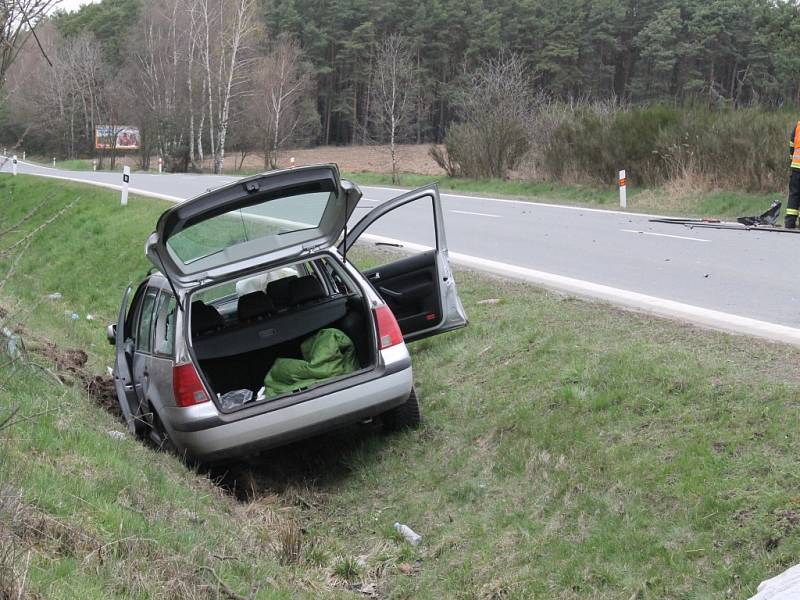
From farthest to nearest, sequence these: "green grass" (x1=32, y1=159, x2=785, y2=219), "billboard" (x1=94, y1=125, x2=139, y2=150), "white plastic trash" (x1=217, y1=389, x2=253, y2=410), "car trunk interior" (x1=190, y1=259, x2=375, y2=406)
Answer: "billboard" (x1=94, y1=125, x2=139, y2=150)
"green grass" (x1=32, y1=159, x2=785, y2=219)
"car trunk interior" (x1=190, y1=259, x2=375, y2=406)
"white plastic trash" (x1=217, y1=389, x2=253, y2=410)

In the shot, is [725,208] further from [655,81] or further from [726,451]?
[655,81]

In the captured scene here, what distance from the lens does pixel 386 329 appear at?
6.50m

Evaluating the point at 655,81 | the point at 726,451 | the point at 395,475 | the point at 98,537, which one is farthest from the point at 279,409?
the point at 655,81

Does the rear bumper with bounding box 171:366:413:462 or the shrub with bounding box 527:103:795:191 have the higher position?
the shrub with bounding box 527:103:795:191

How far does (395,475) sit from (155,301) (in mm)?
2581

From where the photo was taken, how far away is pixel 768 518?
430 centimetres

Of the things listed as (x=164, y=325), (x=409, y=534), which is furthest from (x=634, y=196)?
(x=409, y=534)

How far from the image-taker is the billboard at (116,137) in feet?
202

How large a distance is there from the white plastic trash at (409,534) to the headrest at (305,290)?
87.7 inches

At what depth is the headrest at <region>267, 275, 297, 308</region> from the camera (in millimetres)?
7348

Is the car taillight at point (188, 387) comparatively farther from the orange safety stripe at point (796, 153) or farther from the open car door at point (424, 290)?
the orange safety stripe at point (796, 153)

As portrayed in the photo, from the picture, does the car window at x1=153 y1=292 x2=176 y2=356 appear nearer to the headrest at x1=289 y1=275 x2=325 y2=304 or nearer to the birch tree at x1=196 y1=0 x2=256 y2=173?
the headrest at x1=289 y1=275 x2=325 y2=304

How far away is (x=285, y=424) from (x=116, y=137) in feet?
A: 201

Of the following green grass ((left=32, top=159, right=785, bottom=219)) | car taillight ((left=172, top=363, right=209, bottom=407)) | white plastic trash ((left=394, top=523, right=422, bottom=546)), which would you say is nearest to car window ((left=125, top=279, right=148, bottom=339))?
car taillight ((left=172, top=363, right=209, bottom=407))
